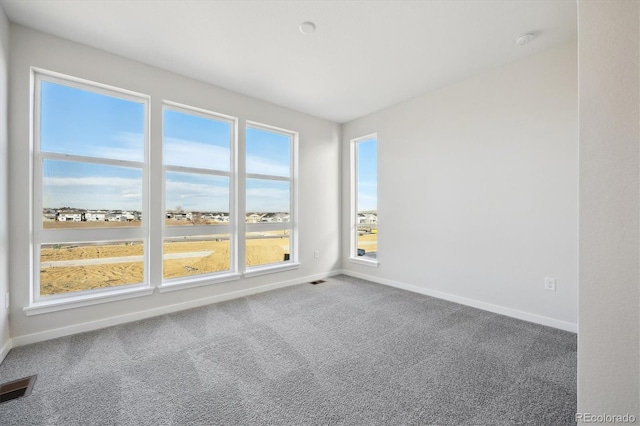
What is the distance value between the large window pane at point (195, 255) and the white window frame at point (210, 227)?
0.18ft

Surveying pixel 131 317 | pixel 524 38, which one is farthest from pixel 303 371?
pixel 524 38

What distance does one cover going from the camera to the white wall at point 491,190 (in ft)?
8.79

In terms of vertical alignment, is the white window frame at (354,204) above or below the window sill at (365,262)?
above

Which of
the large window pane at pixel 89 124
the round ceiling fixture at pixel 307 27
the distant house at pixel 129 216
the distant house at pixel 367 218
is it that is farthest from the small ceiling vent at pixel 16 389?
the distant house at pixel 367 218

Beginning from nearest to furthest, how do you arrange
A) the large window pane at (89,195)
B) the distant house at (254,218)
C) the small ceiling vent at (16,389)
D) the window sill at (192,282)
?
the small ceiling vent at (16,389)
the large window pane at (89,195)
the window sill at (192,282)
the distant house at (254,218)

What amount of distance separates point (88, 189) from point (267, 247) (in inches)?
90.1

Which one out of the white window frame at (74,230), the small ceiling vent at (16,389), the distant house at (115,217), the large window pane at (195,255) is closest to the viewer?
the small ceiling vent at (16,389)

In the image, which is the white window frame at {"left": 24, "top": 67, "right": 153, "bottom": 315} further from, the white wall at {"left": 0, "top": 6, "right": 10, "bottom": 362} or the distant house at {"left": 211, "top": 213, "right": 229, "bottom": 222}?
the distant house at {"left": 211, "top": 213, "right": 229, "bottom": 222}

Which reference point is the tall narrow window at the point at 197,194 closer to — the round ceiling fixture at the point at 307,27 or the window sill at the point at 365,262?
the round ceiling fixture at the point at 307,27

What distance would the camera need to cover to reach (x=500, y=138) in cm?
310

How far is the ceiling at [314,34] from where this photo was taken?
220 centimetres

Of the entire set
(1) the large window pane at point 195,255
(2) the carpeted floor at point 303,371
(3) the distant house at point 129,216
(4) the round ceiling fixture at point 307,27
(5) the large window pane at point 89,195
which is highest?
(4) the round ceiling fixture at point 307,27

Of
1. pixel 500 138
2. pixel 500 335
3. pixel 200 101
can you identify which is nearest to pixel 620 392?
pixel 500 335

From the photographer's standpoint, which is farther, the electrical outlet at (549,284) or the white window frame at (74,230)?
the electrical outlet at (549,284)
